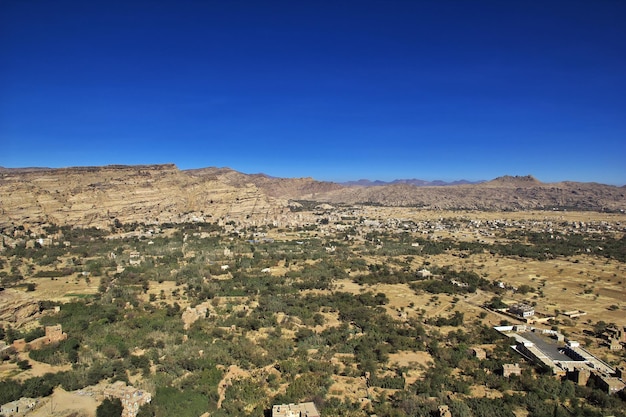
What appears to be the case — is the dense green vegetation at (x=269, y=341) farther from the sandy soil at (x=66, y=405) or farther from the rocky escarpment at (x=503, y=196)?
the rocky escarpment at (x=503, y=196)

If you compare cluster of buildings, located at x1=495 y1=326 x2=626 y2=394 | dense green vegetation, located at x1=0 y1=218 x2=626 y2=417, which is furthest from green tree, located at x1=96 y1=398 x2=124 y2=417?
cluster of buildings, located at x1=495 y1=326 x2=626 y2=394

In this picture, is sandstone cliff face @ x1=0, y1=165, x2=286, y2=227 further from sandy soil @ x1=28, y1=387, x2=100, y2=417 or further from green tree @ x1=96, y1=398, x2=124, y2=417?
green tree @ x1=96, y1=398, x2=124, y2=417

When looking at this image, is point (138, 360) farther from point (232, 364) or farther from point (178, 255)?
point (178, 255)

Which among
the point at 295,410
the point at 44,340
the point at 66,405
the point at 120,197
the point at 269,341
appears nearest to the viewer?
the point at 295,410

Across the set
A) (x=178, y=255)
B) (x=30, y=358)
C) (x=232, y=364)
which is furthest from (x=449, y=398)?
(x=178, y=255)

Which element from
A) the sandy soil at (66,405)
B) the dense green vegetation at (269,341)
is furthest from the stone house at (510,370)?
the sandy soil at (66,405)

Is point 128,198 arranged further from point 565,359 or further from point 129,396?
point 565,359

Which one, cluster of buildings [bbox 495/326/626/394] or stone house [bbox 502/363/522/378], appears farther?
stone house [bbox 502/363/522/378]

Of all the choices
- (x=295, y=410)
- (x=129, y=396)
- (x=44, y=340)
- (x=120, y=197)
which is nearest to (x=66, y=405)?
(x=129, y=396)
